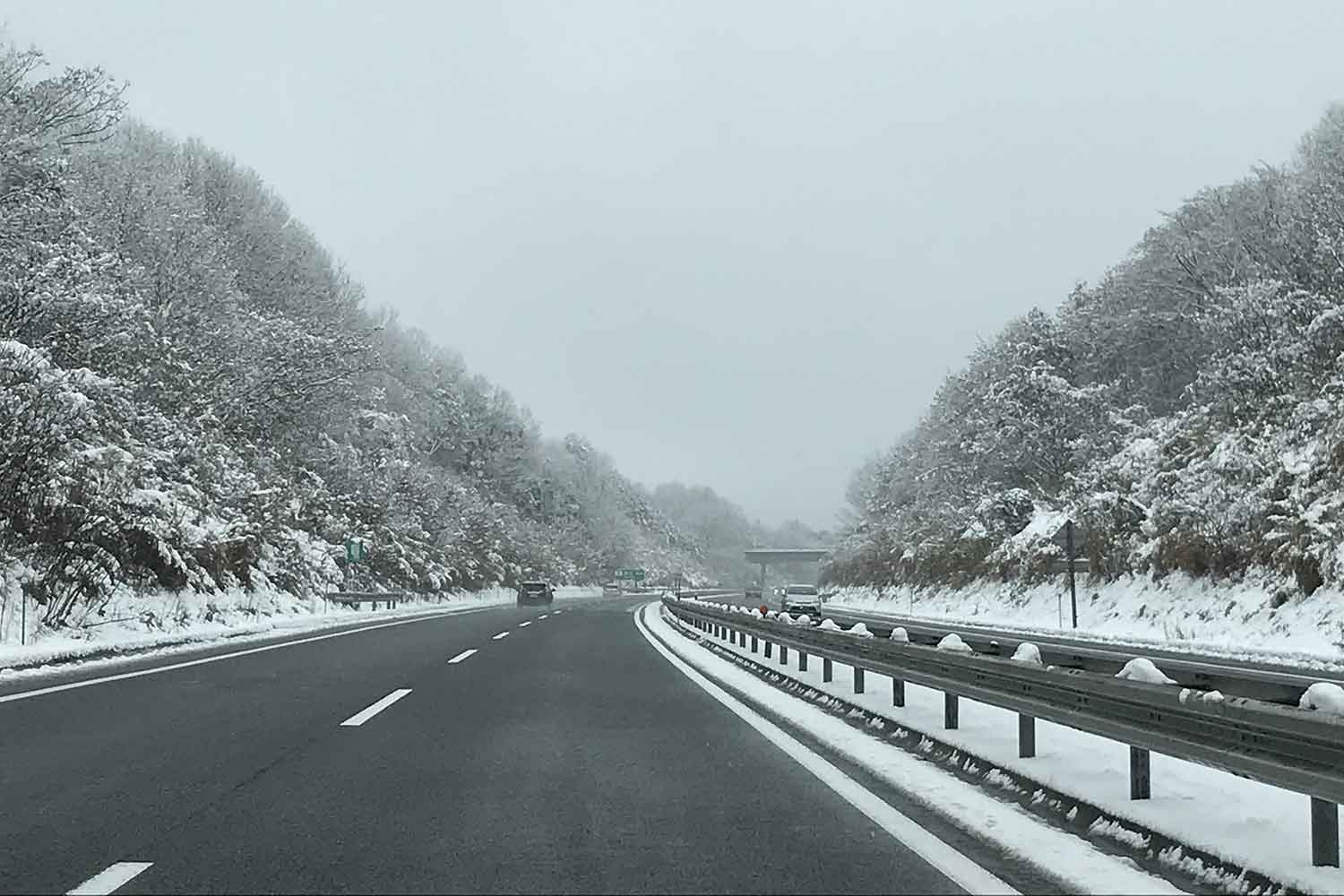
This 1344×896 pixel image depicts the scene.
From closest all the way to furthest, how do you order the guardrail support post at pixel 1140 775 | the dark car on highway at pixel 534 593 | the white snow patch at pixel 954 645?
the guardrail support post at pixel 1140 775 < the white snow patch at pixel 954 645 < the dark car on highway at pixel 534 593

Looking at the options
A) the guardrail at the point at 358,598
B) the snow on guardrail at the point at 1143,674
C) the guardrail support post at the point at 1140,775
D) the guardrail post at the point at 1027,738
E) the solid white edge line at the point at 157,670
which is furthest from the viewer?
the guardrail at the point at 358,598

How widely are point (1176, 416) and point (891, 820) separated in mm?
36270

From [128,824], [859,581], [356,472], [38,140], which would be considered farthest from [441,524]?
[128,824]

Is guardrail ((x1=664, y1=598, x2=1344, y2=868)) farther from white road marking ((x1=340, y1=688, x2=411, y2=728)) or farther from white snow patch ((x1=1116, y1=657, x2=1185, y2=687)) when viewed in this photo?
white road marking ((x1=340, y1=688, x2=411, y2=728))

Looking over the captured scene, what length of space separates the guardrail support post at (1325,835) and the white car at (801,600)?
33031 mm

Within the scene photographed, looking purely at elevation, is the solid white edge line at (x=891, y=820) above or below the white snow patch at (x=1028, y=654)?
below

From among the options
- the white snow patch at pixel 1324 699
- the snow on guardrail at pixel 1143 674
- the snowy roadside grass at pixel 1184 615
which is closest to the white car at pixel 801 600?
the snowy roadside grass at pixel 1184 615

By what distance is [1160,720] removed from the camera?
5121mm

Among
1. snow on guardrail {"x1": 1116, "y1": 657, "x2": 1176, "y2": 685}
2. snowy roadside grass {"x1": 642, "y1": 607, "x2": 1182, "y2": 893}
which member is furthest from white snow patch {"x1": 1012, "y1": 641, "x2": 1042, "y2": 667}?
snow on guardrail {"x1": 1116, "y1": 657, "x2": 1176, "y2": 685}

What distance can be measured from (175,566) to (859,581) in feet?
177

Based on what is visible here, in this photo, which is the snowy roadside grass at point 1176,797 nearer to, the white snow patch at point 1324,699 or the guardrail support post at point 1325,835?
the guardrail support post at point 1325,835

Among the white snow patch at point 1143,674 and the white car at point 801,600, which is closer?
the white snow patch at point 1143,674

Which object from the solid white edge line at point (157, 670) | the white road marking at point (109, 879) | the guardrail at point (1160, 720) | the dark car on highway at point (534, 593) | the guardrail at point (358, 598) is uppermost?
the guardrail at point (1160, 720)

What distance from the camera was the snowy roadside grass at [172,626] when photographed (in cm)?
1449
